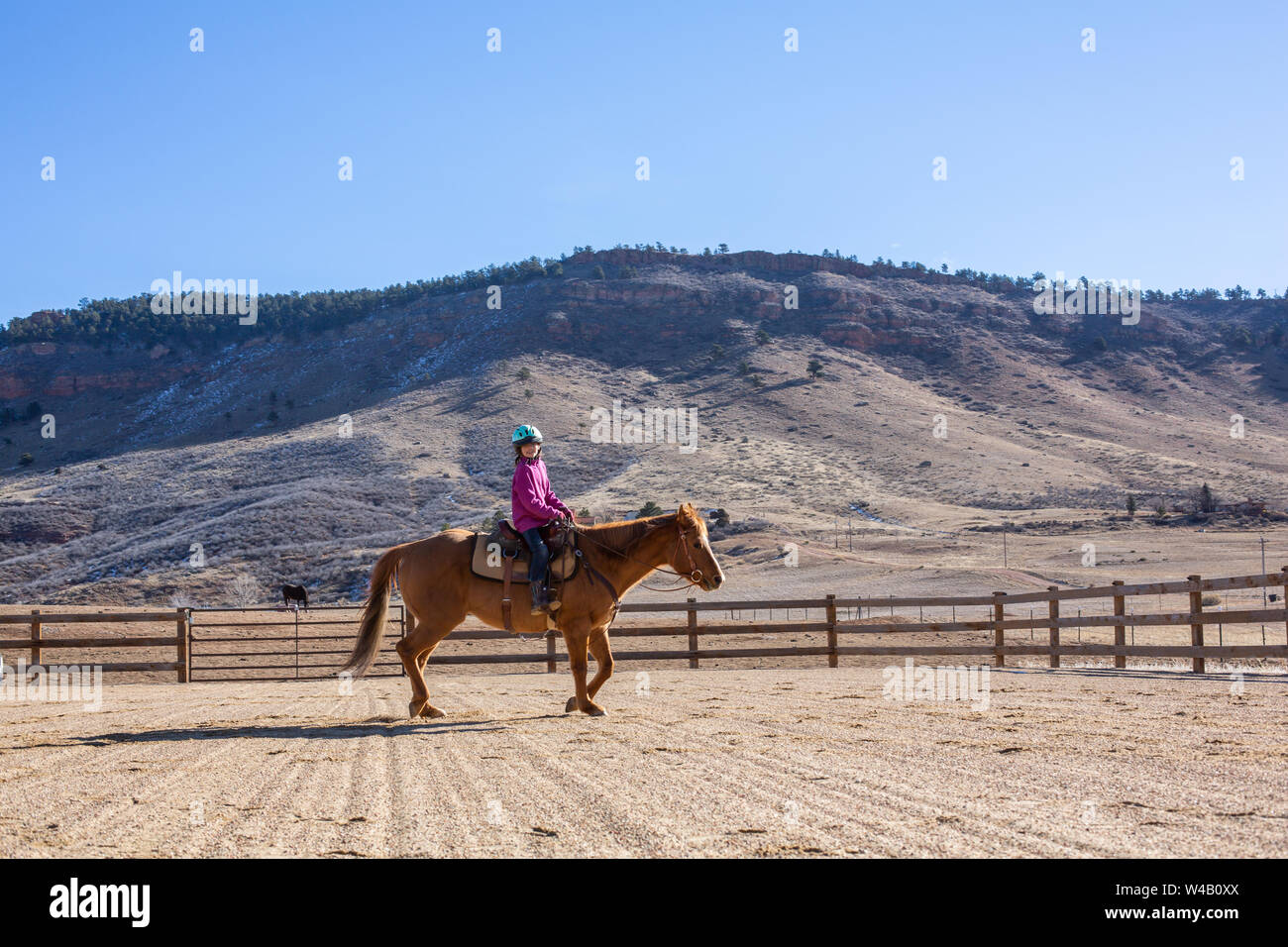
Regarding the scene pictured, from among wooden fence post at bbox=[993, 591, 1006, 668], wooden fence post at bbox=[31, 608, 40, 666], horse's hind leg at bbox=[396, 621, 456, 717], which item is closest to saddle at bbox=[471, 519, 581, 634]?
horse's hind leg at bbox=[396, 621, 456, 717]

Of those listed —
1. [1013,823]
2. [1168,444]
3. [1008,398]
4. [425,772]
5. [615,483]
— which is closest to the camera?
[1013,823]

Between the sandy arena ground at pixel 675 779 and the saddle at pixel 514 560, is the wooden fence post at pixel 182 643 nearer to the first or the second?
the sandy arena ground at pixel 675 779

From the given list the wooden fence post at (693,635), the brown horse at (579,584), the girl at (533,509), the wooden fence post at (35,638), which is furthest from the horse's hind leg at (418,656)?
the wooden fence post at (35,638)

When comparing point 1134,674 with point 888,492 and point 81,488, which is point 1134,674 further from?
point 81,488

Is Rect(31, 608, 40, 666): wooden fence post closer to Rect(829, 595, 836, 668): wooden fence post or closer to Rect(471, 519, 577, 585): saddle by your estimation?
Rect(471, 519, 577, 585): saddle

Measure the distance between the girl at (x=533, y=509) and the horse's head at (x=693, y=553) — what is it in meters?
1.12

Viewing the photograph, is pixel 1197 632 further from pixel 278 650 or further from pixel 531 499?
pixel 278 650

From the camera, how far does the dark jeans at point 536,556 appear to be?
9406 millimetres

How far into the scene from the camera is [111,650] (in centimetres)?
2341

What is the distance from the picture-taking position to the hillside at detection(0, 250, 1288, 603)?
172ft

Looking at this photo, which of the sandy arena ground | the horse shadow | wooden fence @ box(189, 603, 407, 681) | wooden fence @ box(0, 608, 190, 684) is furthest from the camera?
wooden fence @ box(189, 603, 407, 681)

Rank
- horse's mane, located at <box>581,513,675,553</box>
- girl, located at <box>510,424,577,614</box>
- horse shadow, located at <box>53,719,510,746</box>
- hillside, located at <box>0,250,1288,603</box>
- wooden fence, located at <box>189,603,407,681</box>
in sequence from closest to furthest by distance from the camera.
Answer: horse shadow, located at <box>53,719,510,746</box> < girl, located at <box>510,424,577,614</box> < horse's mane, located at <box>581,513,675,553</box> < wooden fence, located at <box>189,603,407,681</box> < hillside, located at <box>0,250,1288,603</box>
